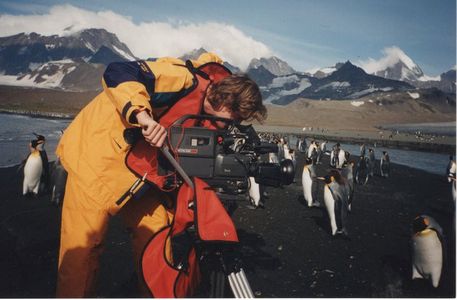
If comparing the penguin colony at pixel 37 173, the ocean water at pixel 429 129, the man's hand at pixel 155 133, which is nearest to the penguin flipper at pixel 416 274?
the man's hand at pixel 155 133

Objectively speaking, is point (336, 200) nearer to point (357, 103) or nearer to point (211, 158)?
point (211, 158)

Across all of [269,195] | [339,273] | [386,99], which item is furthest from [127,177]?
[386,99]

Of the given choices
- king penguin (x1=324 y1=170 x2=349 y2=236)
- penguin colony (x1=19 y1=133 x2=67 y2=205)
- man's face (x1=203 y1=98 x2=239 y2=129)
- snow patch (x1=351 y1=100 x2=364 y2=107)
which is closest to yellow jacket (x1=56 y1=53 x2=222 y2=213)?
man's face (x1=203 y1=98 x2=239 y2=129)

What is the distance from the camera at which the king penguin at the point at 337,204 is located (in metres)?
5.92

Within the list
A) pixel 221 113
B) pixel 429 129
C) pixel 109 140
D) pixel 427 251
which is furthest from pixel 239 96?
pixel 429 129

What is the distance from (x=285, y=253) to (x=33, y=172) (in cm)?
556

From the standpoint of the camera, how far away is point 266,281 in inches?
152

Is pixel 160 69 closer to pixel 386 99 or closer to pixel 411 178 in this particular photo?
pixel 411 178

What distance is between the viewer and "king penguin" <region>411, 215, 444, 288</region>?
13.7 feet

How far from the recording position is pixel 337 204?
595 cm

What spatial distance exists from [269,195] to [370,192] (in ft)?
12.2

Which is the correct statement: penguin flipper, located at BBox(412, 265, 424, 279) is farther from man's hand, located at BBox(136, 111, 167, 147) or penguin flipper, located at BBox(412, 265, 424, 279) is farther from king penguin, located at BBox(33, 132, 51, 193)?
king penguin, located at BBox(33, 132, 51, 193)

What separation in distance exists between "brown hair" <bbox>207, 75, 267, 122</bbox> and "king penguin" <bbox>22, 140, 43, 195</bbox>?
22.1 ft

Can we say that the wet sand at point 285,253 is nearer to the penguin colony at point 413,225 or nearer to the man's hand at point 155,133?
the penguin colony at point 413,225
